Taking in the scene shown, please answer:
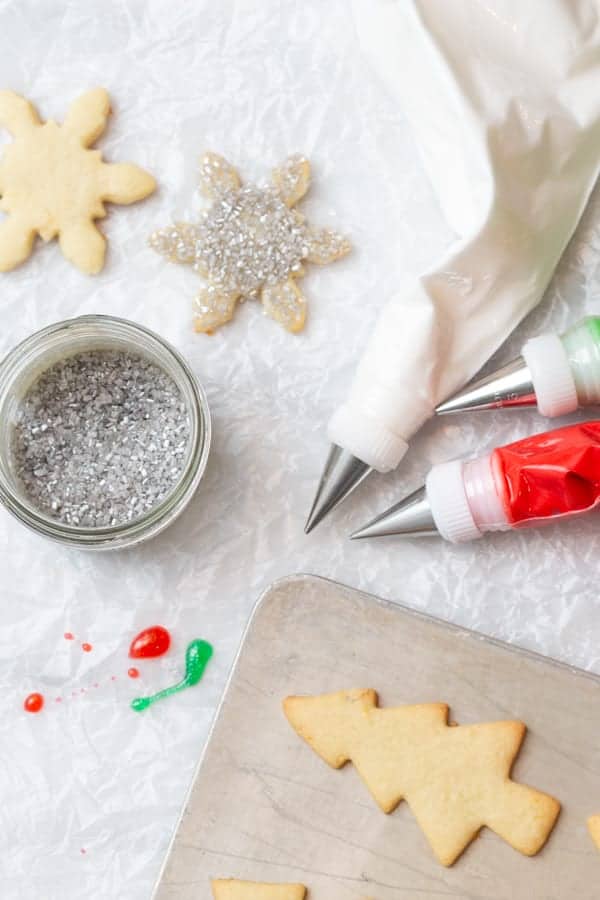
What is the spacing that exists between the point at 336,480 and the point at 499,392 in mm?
125

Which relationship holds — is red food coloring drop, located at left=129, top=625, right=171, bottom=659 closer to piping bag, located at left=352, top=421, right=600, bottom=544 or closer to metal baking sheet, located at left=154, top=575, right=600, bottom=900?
metal baking sheet, located at left=154, top=575, right=600, bottom=900

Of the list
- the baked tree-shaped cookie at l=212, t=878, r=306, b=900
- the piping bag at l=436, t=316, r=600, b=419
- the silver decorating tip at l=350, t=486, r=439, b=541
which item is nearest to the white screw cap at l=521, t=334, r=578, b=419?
the piping bag at l=436, t=316, r=600, b=419

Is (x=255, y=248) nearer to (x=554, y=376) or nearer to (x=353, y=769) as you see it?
(x=554, y=376)

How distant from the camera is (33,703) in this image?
31.8 inches

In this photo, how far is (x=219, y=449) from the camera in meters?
0.82

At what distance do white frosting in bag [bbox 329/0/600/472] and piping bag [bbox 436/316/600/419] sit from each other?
0.09 feet

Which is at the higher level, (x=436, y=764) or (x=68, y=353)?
(x=68, y=353)

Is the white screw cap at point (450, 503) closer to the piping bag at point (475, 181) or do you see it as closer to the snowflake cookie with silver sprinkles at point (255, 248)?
the piping bag at point (475, 181)

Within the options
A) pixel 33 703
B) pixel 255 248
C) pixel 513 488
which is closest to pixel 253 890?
pixel 33 703

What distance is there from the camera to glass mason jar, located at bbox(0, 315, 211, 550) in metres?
0.73

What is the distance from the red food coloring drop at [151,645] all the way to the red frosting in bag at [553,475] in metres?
0.26

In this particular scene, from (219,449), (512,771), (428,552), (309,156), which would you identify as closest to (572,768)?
(512,771)

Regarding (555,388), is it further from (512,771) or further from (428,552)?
(512,771)

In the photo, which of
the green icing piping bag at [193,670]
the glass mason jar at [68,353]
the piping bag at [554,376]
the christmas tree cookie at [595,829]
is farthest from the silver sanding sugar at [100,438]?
the christmas tree cookie at [595,829]
